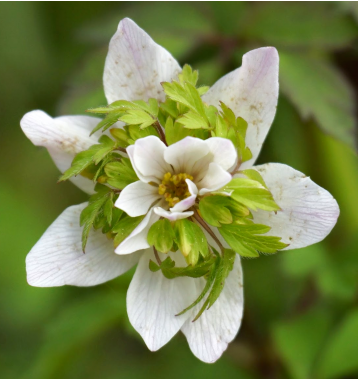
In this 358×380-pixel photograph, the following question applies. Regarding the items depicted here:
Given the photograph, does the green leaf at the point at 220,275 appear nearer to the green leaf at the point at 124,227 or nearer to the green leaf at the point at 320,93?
the green leaf at the point at 124,227

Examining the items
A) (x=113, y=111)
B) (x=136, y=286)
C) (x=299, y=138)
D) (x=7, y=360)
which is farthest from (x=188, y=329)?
(x=7, y=360)

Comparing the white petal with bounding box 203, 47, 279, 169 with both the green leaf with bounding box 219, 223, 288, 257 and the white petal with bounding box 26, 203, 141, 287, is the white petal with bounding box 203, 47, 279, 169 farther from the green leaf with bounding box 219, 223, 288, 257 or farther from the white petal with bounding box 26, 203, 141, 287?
the white petal with bounding box 26, 203, 141, 287

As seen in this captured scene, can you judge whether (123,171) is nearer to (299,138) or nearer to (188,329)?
(188,329)

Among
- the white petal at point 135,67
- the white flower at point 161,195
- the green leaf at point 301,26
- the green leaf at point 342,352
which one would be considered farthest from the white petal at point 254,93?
the green leaf at point 342,352

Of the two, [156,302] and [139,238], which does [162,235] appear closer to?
[139,238]

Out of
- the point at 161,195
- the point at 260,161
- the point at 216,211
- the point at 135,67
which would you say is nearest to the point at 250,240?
the point at 216,211

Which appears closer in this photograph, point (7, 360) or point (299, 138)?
point (299, 138)
